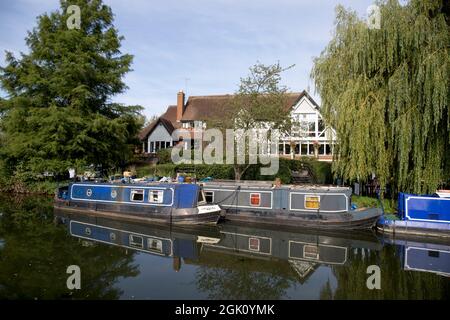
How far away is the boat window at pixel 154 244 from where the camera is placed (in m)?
13.2

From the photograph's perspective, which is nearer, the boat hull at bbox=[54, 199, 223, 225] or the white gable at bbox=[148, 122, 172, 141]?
the boat hull at bbox=[54, 199, 223, 225]

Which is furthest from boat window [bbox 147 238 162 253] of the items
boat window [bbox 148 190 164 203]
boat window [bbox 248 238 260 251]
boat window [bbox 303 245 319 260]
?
boat window [bbox 303 245 319 260]

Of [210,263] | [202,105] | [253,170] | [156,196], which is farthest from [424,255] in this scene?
[202,105]

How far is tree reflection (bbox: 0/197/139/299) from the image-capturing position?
351 inches

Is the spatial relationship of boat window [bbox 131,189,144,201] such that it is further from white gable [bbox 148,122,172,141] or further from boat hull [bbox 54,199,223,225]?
white gable [bbox 148,122,172,141]

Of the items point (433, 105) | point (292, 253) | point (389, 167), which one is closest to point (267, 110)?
point (389, 167)

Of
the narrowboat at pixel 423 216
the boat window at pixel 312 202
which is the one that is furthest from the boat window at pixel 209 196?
the narrowboat at pixel 423 216

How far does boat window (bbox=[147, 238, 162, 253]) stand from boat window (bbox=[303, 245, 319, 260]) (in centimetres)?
502

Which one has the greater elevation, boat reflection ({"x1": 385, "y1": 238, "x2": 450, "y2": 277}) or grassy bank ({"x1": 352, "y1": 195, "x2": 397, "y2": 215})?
grassy bank ({"x1": 352, "y1": 195, "x2": 397, "y2": 215})

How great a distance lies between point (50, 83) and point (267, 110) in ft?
50.5

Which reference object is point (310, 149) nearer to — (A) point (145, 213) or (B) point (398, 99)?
(B) point (398, 99)

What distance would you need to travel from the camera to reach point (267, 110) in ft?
73.4

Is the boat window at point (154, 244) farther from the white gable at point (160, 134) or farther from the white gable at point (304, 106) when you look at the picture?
the white gable at point (304, 106)

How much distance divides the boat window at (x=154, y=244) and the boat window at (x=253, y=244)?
128 inches
